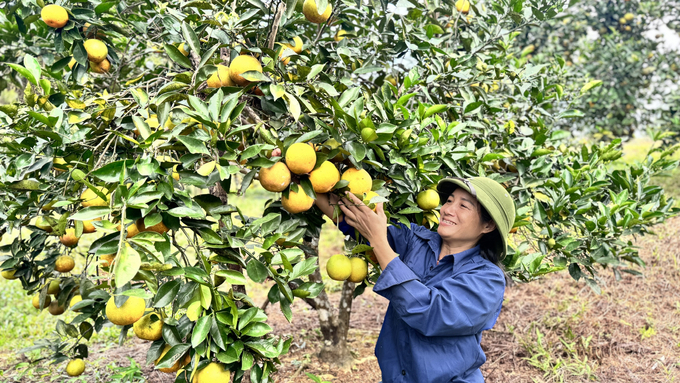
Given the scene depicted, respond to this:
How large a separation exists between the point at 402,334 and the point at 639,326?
9.34 feet

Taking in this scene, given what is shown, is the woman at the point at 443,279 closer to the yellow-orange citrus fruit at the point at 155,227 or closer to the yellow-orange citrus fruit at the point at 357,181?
the yellow-orange citrus fruit at the point at 357,181

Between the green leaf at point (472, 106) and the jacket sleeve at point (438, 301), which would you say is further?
the green leaf at point (472, 106)

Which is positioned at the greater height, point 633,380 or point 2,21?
point 2,21

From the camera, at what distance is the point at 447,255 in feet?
5.57

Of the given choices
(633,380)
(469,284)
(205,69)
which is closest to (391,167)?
(469,284)

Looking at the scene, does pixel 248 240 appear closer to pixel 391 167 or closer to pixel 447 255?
pixel 391 167

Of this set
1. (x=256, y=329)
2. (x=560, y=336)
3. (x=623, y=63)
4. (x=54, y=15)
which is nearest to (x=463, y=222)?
(x=256, y=329)

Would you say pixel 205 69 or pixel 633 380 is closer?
pixel 205 69

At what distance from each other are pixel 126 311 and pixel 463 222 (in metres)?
1.11

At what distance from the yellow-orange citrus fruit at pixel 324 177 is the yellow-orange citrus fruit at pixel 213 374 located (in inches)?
22.0

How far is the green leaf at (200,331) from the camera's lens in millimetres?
1103

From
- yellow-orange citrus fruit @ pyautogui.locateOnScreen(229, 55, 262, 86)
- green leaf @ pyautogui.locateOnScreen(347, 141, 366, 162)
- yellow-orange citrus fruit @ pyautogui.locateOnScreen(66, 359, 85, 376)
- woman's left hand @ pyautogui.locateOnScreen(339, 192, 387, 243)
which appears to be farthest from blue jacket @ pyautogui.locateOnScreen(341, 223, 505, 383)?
yellow-orange citrus fruit @ pyautogui.locateOnScreen(66, 359, 85, 376)

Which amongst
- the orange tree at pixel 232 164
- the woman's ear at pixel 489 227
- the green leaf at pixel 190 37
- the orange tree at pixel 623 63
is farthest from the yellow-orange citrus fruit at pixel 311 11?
the orange tree at pixel 623 63

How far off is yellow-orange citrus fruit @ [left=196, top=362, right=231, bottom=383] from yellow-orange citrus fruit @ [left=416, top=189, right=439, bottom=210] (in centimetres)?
89
